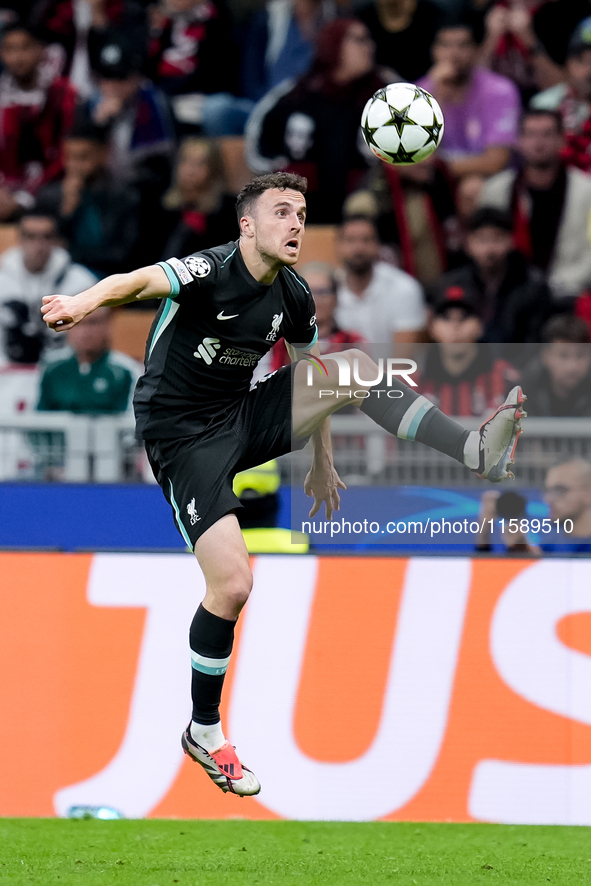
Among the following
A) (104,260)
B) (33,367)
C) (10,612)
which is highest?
(104,260)

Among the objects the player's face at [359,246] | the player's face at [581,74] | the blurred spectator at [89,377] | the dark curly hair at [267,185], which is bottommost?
the blurred spectator at [89,377]

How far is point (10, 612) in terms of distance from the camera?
23.8 feet

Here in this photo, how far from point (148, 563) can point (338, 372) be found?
7.05ft

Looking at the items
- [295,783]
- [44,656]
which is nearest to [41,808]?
[44,656]

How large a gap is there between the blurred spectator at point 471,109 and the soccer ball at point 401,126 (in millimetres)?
4333

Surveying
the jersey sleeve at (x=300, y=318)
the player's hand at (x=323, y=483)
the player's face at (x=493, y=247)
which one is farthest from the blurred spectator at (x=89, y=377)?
the jersey sleeve at (x=300, y=318)

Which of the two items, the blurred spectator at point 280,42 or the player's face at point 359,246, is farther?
the blurred spectator at point 280,42

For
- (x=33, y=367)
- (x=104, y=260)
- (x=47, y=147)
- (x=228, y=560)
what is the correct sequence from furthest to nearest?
(x=47, y=147), (x=104, y=260), (x=33, y=367), (x=228, y=560)

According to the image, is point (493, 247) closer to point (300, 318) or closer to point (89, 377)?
point (89, 377)

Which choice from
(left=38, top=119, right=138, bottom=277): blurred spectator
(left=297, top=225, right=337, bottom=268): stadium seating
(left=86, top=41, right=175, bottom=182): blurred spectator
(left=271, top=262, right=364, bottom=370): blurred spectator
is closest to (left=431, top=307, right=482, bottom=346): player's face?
(left=271, top=262, right=364, bottom=370): blurred spectator

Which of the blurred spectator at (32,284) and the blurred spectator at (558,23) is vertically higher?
the blurred spectator at (558,23)

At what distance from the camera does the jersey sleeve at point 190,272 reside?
16.8 feet

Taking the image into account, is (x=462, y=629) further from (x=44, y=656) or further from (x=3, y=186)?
(x=3, y=186)

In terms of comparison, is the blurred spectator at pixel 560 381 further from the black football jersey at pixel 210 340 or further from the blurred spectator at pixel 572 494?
the black football jersey at pixel 210 340
